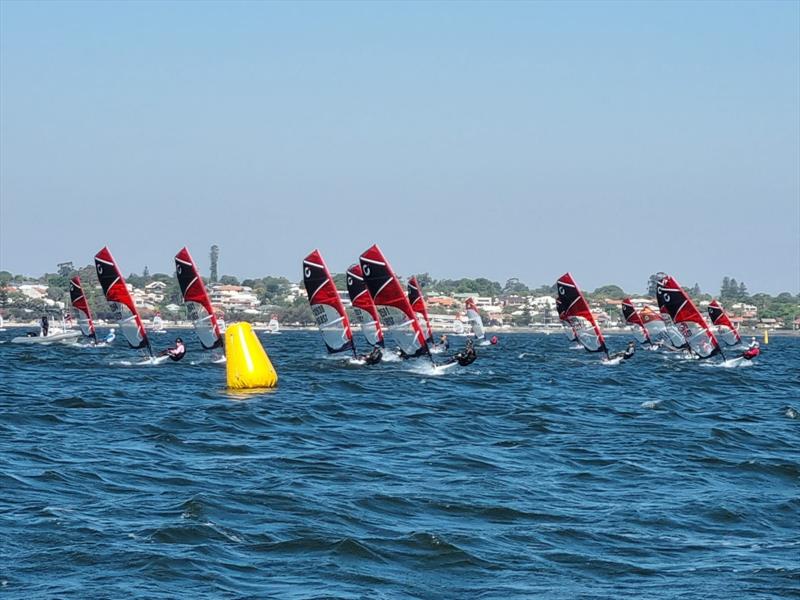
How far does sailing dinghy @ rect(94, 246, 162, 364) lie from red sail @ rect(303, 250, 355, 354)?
7.18 meters

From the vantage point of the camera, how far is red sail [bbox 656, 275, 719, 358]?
66.5m

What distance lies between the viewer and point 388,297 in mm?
51156

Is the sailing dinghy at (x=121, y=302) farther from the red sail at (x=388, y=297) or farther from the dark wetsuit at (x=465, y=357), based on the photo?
the dark wetsuit at (x=465, y=357)

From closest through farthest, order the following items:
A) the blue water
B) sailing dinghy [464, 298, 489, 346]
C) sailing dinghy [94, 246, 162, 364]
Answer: the blue water, sailing dinghy [94, 246, 162, 364], sailing dinghy [464, 298, 489, 346]

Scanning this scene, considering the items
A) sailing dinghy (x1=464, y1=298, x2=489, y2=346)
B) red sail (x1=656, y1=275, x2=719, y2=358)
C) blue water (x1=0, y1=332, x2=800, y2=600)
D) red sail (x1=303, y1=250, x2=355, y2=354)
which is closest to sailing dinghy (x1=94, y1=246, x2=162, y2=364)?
red sail (x1=303, y1=250, x2=355, y2=354)

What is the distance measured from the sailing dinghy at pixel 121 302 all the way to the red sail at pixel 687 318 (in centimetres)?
2716

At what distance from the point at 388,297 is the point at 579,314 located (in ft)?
74.7

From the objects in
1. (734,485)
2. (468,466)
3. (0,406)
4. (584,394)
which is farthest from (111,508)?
(584,394)

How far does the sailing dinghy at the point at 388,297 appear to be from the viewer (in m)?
51.1

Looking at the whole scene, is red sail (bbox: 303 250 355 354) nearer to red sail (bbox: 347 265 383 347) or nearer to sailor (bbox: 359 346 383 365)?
red sail (bbox: 347 265 383 347)

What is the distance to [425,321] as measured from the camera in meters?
72.0

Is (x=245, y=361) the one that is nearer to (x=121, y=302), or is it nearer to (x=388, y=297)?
(x=388, y=297)

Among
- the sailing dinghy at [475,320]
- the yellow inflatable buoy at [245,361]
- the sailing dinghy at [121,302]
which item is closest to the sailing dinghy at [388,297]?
the sailing dinghy at [121,302]

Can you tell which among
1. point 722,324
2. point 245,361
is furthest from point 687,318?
point 245,361
